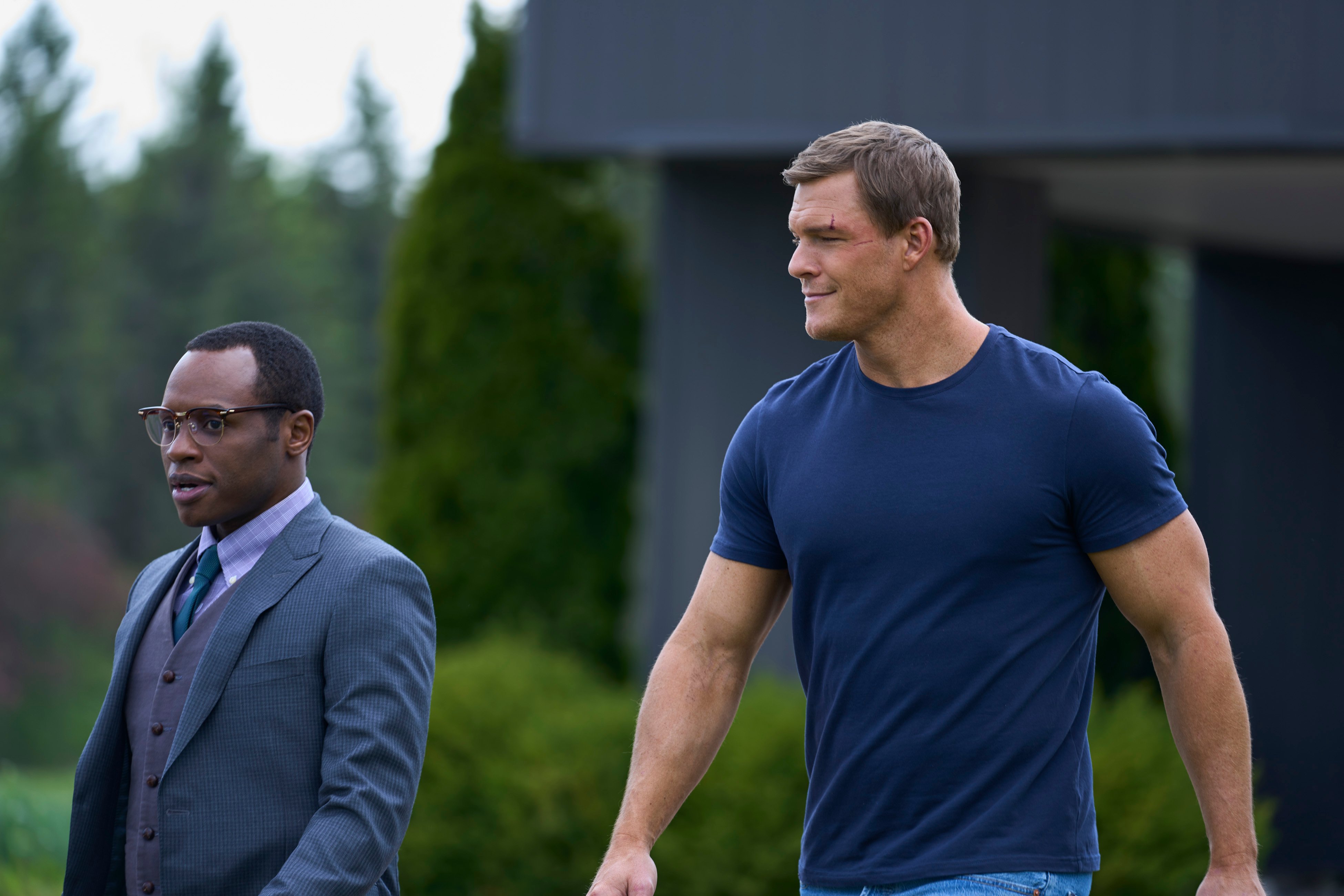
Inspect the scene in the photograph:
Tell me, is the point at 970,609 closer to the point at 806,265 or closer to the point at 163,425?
the point at 806,265

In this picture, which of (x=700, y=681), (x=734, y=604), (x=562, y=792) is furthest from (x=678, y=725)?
(x=562, y=792)

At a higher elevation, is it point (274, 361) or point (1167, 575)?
point (274, 361)

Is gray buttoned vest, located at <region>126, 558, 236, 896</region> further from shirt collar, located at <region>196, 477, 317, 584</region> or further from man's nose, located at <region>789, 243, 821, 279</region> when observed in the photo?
man's nose, located at <region>789, 243, 821, 279</region>

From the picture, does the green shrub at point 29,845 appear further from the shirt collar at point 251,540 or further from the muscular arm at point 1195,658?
the muscular arm at point 1195,658

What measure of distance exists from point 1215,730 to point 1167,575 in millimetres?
265

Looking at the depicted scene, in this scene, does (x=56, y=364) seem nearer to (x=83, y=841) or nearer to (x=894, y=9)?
(x=894, y=9)

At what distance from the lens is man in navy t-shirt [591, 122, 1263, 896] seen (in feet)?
8.30

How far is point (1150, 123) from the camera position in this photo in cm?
579

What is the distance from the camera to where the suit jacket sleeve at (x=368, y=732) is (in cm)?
239

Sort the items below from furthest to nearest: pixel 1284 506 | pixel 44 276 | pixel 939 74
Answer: pixel 44 276 < pixel 1284 506 < pixel 939 74

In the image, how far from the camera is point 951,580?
255 centimetres

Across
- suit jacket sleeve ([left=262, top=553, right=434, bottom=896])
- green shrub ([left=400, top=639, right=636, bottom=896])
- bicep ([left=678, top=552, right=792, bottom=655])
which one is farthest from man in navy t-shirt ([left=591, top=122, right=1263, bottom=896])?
green shrub ([left=400, top=639, right=636, bottom=896])

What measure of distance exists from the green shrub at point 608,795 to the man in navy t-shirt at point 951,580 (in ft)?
9.97

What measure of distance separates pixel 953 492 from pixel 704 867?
158 inches
